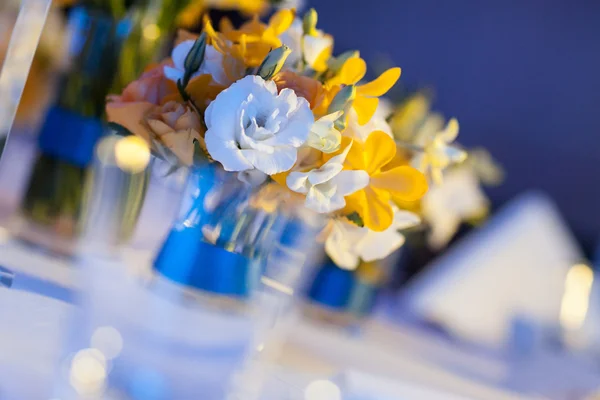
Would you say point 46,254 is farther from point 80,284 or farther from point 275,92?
point 275,92

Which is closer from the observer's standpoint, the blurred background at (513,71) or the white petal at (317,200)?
the white petal at (317,200)

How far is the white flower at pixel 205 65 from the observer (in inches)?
19.5

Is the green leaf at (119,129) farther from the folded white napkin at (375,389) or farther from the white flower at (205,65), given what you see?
the folded white napkin at (375,389)

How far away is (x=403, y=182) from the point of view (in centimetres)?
50

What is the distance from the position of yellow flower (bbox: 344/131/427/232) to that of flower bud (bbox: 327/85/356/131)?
0.11ft

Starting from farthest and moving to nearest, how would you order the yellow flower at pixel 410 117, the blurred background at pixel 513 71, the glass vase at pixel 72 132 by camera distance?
the blurred background at pixel 513 71 < the yellow flower at pixel 410 117 < the glass vase at pixel 72 132

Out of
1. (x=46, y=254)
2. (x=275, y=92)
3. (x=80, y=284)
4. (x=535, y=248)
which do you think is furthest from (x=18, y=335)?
(x=535, y=248)

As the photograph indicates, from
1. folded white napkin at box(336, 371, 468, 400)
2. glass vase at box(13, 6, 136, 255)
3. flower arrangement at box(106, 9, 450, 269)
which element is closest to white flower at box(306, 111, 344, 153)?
flower arrangement at box(106, 9, 450, 269)

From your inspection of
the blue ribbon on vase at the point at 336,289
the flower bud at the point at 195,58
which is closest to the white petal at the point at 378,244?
the flower bud at the point at 195,58

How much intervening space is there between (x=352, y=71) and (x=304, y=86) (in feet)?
0.19

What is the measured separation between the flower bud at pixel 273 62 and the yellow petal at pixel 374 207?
13cm

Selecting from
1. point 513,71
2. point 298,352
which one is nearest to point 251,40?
point 298,352

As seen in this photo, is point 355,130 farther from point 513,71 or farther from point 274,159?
point 513,71

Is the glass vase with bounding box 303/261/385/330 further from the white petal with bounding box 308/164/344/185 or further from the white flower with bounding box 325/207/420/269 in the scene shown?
the white petal with bounding box 308/164/344/185
